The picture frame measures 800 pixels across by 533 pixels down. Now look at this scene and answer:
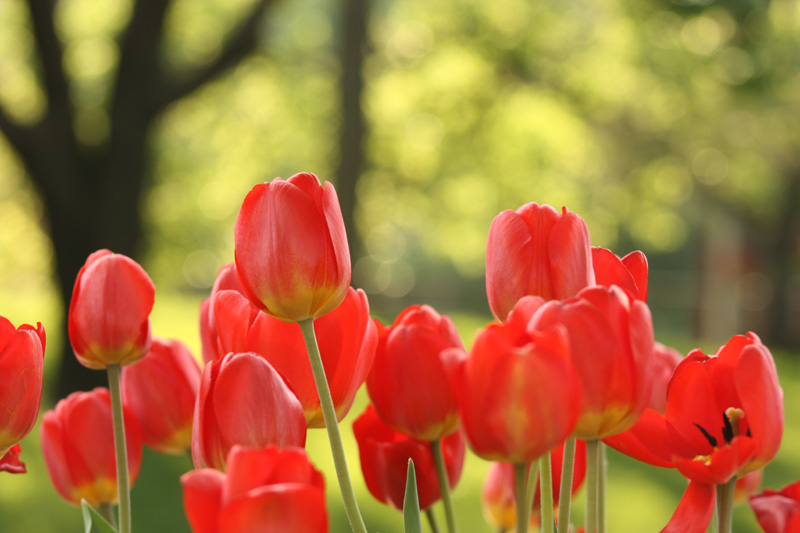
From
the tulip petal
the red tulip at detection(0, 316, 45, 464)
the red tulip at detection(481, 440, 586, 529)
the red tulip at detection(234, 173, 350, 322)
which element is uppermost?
the red tulip at detection(234, 173, 350, 322)

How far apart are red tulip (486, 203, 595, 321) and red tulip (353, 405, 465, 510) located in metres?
0.13

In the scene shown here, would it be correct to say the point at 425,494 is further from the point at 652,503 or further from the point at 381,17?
the point at 381,17

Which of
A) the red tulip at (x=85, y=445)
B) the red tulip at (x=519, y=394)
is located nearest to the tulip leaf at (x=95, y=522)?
the red tulip at (x=85, y=445)

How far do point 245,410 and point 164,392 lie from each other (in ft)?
0.71

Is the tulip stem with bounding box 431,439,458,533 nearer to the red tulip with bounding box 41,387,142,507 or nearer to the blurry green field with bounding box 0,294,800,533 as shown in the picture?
the red tulip with bounding box 41,387,142,507

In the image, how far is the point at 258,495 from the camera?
333 mm

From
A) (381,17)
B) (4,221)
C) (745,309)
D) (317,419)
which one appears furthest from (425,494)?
(4,221)

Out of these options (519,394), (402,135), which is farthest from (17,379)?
(402,135)

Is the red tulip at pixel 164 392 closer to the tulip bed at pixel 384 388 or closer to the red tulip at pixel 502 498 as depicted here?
the tulip bed at pixel 384 388

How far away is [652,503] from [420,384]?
126 inches

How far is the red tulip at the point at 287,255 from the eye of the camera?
49cm

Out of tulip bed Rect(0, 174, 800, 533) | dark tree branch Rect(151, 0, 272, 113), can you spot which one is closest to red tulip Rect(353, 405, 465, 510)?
tulip bed Rect(0, 174, 800, 533)

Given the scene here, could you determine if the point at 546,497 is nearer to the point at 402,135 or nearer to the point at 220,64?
the point at 220,64

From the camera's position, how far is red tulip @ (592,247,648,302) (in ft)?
1.68
